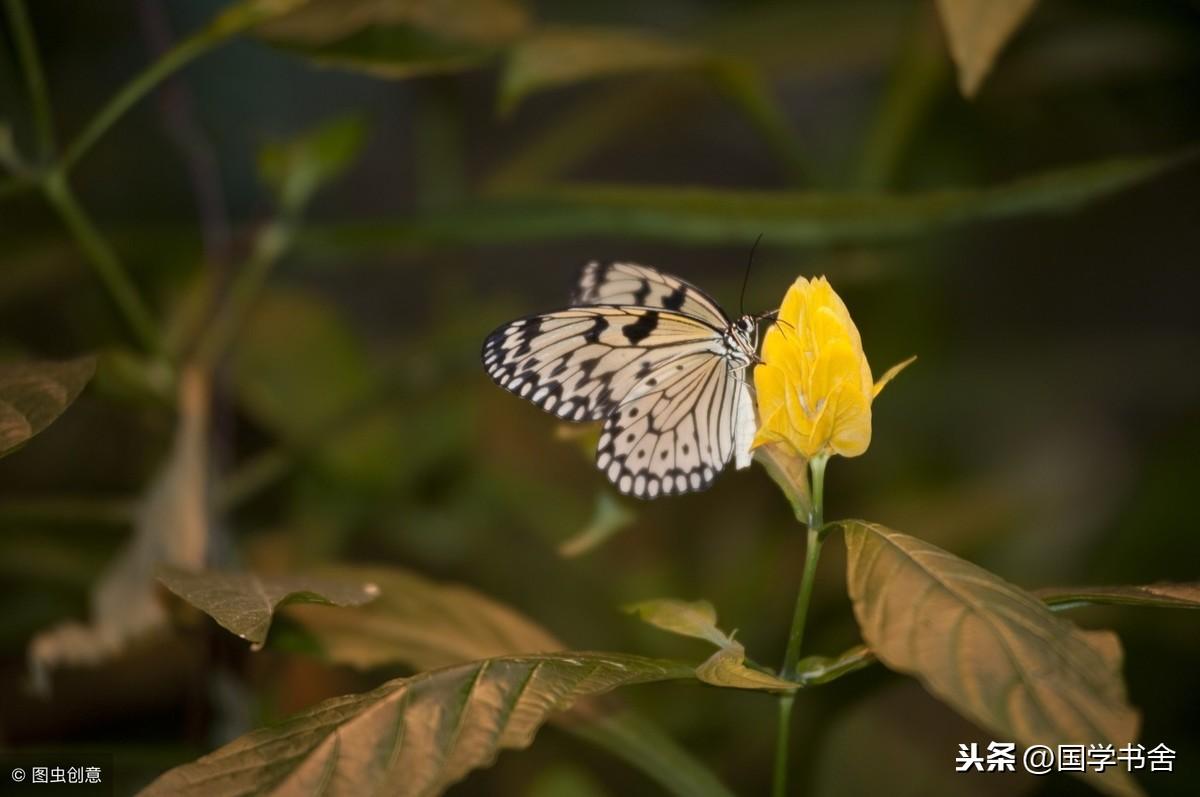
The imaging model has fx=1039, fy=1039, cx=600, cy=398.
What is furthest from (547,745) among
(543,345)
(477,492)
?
(543,345)

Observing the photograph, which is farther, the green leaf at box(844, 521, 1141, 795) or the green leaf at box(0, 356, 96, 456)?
the green leaf at box(0, 356, 96, 456)

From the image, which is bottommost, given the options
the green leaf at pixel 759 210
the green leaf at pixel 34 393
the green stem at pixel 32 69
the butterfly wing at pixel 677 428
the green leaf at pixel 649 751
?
the green leaf at pixel 649 751

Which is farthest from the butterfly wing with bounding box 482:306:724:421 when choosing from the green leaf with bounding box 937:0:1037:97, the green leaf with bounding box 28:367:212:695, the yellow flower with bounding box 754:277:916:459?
the green leaf with bounding box 28:367:212:695

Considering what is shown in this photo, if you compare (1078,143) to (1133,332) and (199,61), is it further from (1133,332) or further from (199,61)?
(199,61)

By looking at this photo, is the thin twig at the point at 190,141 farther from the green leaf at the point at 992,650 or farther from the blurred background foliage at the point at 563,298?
the green leaf at the point at 992,650

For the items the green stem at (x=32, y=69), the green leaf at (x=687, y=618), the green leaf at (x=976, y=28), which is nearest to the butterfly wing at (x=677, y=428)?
the green leaf at (x=687, y=618)

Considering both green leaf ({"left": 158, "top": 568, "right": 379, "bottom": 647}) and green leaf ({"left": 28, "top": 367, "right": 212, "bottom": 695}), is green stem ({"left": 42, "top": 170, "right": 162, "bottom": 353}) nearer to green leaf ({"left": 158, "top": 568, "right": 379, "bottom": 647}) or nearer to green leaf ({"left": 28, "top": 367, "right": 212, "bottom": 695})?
green leaf ({"left": 28, "top": 367, "right": 212, "bottom": 695})

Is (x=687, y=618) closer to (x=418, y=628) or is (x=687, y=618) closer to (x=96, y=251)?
(x=418, y=628)
